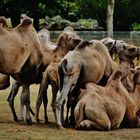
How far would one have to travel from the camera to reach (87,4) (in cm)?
5962

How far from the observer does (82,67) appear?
1300 centimetres

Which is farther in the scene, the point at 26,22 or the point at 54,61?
the point at 54,61

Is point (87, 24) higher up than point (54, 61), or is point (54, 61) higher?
point (54, 61)

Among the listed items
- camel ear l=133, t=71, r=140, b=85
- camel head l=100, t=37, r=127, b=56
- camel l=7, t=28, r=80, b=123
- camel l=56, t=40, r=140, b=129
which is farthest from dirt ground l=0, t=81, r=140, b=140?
camel head l=100, t=37, r=127, b=56

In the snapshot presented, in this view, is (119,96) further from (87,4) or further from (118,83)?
(87,4)

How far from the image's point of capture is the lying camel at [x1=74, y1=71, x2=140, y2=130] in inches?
478

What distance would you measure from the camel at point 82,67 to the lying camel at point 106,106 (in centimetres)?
31

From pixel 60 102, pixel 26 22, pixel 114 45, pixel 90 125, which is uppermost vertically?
pixel 26 22

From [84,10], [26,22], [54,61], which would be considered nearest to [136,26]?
[84,10]

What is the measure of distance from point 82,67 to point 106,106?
3.57ft

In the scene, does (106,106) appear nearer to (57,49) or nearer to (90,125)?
(90,125)

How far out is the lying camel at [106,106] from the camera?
12133mm

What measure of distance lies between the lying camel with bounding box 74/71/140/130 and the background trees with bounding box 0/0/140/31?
4456cm

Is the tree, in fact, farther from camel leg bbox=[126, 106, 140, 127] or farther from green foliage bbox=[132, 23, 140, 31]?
camel leg bbox=[126, 106, 140, 127]
